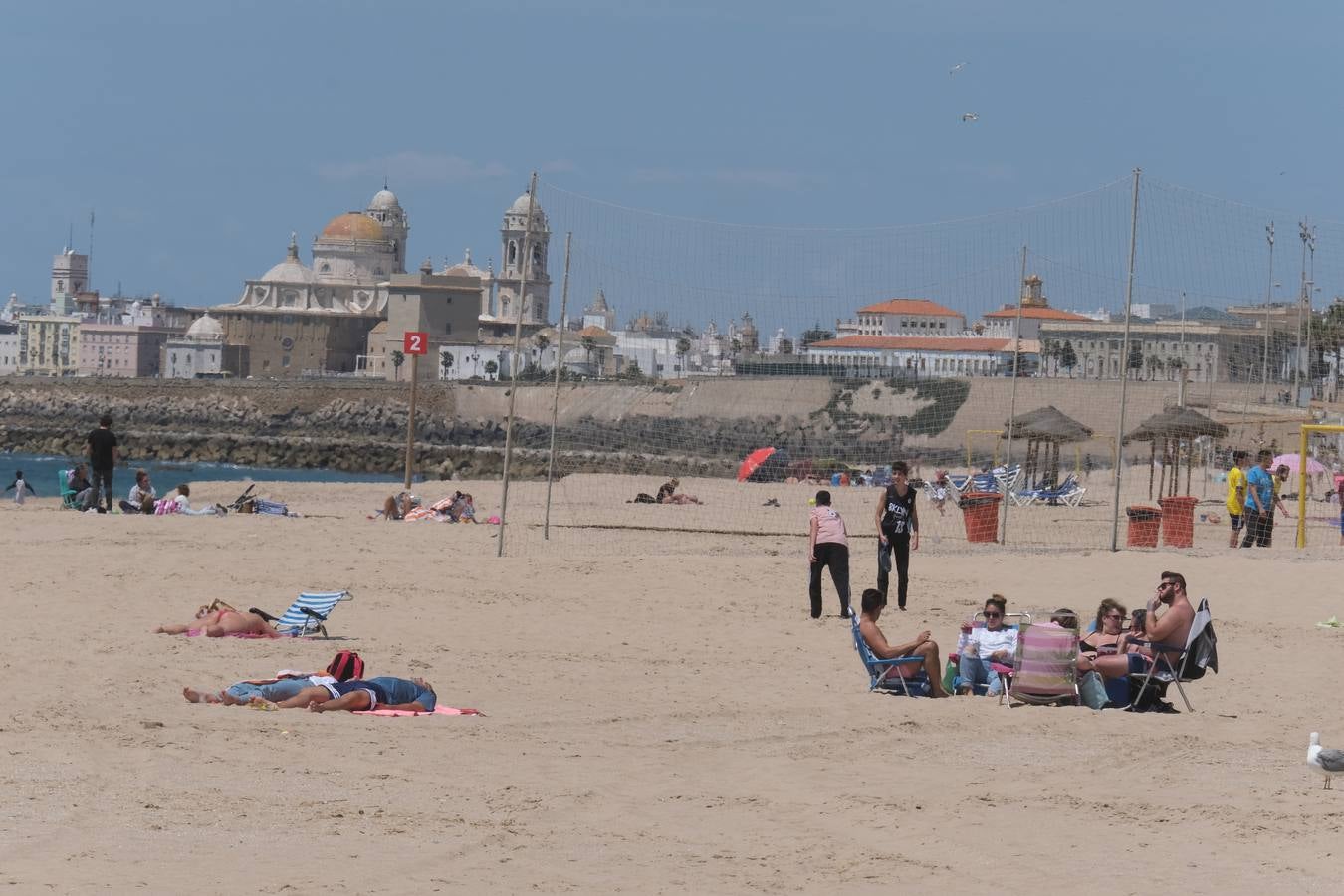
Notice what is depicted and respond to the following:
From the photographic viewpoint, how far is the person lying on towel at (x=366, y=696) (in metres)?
7.75

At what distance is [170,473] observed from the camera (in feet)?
156

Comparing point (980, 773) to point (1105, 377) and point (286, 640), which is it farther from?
point (1105, 377)

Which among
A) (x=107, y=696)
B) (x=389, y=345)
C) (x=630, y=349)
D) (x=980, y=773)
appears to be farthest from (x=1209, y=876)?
(x=389, y=345)

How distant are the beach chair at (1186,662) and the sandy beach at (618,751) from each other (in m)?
0.20

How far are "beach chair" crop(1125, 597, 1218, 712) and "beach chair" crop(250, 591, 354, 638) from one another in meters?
4.12

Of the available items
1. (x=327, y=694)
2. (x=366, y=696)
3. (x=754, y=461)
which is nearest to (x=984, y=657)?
(x=366, y=696)

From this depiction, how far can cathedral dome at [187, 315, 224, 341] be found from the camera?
108 meters

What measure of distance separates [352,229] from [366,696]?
10735cm

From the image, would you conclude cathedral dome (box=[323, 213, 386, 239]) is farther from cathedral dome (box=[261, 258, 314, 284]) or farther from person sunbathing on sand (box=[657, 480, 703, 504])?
person sunbathing on sand (box=[657, 480, 703, 504])

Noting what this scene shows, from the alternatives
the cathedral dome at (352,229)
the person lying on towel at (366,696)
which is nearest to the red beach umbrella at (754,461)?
the person lying on towel at (366,696)

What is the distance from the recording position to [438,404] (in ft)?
269

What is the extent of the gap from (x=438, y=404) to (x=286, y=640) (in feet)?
239

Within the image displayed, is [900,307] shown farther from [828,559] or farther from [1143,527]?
[828,559]

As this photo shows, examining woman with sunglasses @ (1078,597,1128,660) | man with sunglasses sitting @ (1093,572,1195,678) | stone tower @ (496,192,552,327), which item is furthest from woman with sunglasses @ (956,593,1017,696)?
stone tower @ (496,192,552,327)
